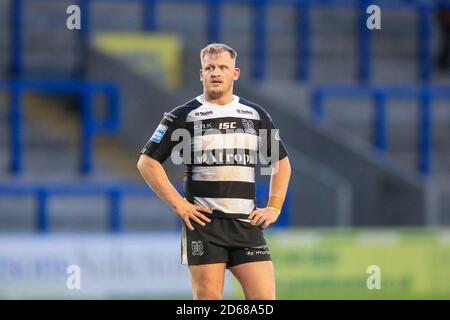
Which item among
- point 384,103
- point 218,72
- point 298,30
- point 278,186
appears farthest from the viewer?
point 298,30

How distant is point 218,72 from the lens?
5.91 meters

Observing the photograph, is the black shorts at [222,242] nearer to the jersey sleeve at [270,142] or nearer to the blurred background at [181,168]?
the jersey sleeve at [270,142]

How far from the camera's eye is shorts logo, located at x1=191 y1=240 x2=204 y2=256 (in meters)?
6.01

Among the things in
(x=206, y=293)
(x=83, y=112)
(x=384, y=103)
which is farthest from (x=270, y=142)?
(x=384, y=103)

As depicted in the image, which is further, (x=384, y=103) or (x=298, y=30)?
(x=298, y=30)

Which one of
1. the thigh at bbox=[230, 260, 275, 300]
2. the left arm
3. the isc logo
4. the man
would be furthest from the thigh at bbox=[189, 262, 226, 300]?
the isc logo

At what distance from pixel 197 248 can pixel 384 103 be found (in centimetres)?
781

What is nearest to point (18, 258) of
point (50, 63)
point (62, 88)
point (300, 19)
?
point (62, 88)

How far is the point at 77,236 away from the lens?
1113cm

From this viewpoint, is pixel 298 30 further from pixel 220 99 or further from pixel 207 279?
pixel 207 279

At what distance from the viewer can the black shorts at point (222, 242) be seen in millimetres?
6000

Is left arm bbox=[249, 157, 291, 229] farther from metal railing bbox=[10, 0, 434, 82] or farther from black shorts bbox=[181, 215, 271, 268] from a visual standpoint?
metal railing bbox=[10, 0, 434, 82]

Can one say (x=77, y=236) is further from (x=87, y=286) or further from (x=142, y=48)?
(x=142, y=48)

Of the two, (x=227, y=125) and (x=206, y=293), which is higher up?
(x=227, y=125)
